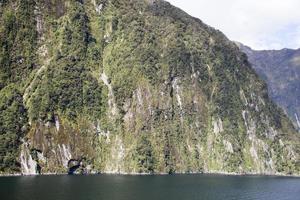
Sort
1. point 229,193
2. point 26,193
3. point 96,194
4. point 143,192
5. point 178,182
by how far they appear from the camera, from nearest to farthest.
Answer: point 26,193, point 96,194, point 143,192, point 229,193, point 178,182

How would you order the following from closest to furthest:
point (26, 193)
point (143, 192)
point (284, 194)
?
point (26, 193) < point (143, 192) < point (284, 194)

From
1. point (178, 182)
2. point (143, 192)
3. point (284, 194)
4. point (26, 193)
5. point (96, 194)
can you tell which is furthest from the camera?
point (178, 182)

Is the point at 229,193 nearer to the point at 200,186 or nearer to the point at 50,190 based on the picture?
the point at 200,186

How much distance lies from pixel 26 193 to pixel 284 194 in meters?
95.9

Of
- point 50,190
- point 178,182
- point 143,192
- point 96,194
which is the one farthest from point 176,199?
point 178,182

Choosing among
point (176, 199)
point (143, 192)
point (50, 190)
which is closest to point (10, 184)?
point (50, 190)

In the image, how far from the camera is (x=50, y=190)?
14488 centimetres

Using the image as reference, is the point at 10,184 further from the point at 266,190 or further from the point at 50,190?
the point at 266,190

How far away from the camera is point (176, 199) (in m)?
143

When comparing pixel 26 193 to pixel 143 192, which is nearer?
pixel 26 193

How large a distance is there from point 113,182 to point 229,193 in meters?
43.5

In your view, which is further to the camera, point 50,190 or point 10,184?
point 10,184

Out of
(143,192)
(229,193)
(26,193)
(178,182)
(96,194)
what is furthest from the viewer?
(178,182)

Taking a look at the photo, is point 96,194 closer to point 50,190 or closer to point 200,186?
point 50,190
